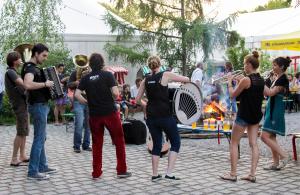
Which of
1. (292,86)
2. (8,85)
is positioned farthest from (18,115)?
(292,86)

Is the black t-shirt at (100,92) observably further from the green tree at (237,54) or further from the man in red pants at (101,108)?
the green tree at (237,54)

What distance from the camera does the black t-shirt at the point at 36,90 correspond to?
7027 millimetres

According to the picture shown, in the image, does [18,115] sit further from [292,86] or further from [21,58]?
[292,86]

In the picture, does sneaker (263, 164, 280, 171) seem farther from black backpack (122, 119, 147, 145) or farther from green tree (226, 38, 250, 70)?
green tree (226, 38, 250, 70)

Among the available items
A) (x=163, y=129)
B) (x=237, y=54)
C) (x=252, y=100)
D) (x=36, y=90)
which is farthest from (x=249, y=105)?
(x=237, y=54)

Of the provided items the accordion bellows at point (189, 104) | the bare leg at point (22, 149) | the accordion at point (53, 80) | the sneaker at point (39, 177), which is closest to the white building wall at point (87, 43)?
the accordion bellows at point (189, 104)

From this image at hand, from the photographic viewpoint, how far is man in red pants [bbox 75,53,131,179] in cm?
711

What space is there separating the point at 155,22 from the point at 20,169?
12812mm

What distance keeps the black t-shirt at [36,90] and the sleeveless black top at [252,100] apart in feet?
8.58

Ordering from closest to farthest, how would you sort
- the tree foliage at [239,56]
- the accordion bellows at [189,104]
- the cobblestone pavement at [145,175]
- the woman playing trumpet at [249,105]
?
the cobblestone pavement at [145,175], the woman playing trumpet at [249,105], the accordion bellows at [189,104], the tree foliage at [239,56]

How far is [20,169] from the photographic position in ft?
25.9

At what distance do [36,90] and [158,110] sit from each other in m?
1.66

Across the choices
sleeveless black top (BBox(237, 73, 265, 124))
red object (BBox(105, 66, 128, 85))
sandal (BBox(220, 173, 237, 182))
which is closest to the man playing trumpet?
sandal (BBox(220, 173, 237, 182))

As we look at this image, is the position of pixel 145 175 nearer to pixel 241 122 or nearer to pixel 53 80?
pixel 241 122
